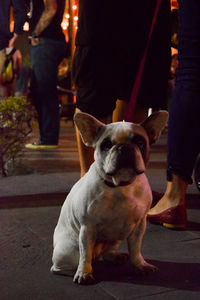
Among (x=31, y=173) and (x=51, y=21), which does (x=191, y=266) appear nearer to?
(x=31, y=173)

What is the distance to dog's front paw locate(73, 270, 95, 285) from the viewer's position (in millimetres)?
2117

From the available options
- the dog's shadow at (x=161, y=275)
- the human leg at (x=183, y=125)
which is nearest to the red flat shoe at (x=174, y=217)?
the human leg at (x=183, y=125)

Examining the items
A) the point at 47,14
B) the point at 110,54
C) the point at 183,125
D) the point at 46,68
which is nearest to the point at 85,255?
the point at 183,125

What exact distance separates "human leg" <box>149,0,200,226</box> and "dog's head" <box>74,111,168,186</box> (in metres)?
0.85

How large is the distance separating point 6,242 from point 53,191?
4.17ft

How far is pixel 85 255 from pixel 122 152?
1.51 feet

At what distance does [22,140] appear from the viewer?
4734 millimetres

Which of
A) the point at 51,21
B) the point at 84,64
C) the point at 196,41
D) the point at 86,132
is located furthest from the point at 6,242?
the point at 51,21

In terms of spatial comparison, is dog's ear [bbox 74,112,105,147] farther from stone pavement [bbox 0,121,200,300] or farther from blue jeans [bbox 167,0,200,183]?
blue jeans [bbox 167,0,200,183]

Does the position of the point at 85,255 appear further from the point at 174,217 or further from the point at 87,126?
the point at 174,217

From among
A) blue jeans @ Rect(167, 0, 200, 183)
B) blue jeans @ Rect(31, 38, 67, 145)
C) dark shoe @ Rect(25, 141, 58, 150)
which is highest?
blue jeans @ Rect(167, 0, 200, 183)

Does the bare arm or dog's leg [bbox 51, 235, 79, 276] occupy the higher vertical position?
the bare arm

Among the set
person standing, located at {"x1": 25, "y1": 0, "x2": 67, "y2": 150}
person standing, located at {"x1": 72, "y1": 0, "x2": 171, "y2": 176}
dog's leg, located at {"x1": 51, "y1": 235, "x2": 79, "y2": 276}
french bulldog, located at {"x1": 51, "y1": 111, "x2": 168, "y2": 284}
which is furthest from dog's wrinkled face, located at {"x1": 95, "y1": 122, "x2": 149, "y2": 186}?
person standing, located at {"x1": 25, "y1": 0, "x2": 67, "y2": 150}

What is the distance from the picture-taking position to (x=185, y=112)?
299 cm
